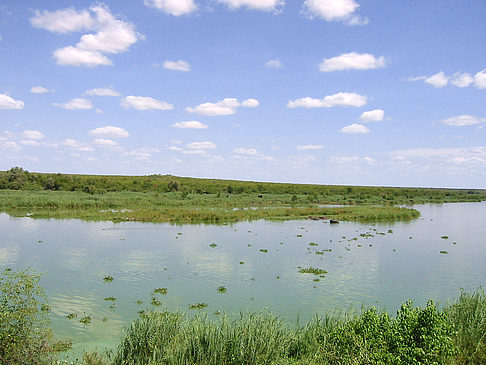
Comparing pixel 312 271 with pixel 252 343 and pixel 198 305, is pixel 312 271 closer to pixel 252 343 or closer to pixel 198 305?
pixel 198 305

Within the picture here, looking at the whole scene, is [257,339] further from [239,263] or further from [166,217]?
[166,217]

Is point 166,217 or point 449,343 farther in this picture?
point 166,217

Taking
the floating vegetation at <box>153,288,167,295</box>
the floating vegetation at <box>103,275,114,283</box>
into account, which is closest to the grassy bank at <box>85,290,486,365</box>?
the floating vegetation at <box>153,288,167,295</box>

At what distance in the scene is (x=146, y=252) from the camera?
24.1 m

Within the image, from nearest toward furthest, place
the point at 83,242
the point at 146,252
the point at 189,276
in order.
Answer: the point at 189,276, the point at 146,252, the point at 83,242


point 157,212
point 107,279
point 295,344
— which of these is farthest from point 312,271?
point 157,212

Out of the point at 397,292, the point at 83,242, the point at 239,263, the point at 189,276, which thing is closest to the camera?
the point at 397,292

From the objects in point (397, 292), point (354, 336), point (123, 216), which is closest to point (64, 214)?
point (123, 216)

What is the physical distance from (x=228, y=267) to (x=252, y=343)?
1230 cm

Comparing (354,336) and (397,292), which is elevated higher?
(354,336)

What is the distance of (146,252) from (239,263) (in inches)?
253

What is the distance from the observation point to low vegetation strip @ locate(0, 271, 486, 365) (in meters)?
8.24

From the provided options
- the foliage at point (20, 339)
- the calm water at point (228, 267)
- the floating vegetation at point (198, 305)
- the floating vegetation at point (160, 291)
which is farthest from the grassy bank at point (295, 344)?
the floating vegetation at point (160, 291)

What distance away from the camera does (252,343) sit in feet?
27.9
